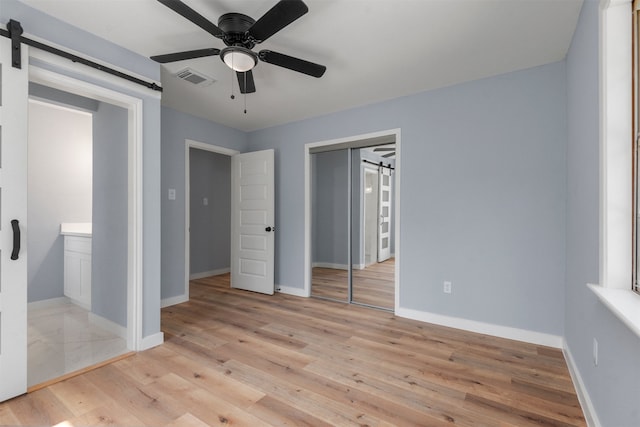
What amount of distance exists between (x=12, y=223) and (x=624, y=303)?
3.25m

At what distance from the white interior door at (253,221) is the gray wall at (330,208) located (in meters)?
0.85

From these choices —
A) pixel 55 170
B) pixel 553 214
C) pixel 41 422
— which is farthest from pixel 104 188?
pixel 553 214

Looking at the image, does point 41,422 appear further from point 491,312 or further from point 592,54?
point 592,54

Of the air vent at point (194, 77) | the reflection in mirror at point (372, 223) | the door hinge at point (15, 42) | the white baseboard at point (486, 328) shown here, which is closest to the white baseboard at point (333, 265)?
→ the reflection in mirror at point (372, 223)

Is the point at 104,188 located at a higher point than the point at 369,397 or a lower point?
higher

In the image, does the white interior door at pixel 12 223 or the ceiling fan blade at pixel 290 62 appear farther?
the ceiling fan blade at pixel 290 62

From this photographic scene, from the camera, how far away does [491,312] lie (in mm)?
2887

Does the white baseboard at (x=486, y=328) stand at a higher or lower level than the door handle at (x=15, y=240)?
lower

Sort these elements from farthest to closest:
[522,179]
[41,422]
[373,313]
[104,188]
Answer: [373,313]
[104,188]
[522,179]
[41,422]

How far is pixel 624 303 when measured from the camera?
1.23m

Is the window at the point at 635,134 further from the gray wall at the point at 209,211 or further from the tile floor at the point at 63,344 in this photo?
the gray wall at the point at 209,211

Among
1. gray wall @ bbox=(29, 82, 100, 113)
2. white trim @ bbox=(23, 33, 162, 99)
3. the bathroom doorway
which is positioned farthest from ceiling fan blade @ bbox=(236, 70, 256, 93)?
gray wall @ bbox=(29, 82, 100, 113)

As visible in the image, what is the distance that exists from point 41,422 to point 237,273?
3.04 m

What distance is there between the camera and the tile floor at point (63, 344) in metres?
2.22
